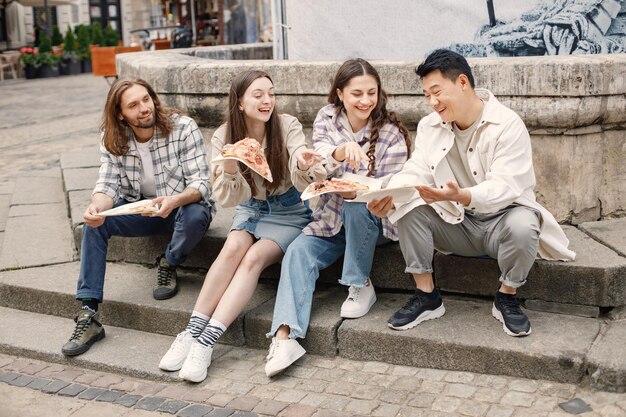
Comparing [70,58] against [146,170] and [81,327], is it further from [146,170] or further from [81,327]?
[81,327]

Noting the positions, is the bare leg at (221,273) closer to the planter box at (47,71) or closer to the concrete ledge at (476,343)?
the concrete ledge at (476,343)

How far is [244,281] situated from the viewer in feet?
13.5

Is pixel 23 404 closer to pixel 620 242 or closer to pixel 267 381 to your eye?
pixel 267 381

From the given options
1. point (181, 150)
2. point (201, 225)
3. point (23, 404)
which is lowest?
point (23, 404)

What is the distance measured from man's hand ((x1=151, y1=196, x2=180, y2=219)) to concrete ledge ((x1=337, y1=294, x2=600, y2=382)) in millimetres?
1086

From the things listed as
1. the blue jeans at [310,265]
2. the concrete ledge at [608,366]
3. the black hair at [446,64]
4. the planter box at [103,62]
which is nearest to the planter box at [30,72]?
the planter box at [103,62]

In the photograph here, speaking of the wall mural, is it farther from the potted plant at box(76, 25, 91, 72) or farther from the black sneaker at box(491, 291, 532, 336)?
the potted plant at box(76, 25, 91, 72)

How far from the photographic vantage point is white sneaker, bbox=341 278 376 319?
163 inches

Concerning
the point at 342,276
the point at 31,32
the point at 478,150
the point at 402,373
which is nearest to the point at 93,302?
the point at 342,276

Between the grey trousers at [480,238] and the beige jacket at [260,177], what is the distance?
21.8 inches

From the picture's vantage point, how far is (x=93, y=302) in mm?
4387

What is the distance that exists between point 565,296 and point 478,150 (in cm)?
82

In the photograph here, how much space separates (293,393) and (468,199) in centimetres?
115

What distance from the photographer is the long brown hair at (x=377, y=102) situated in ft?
13.5
